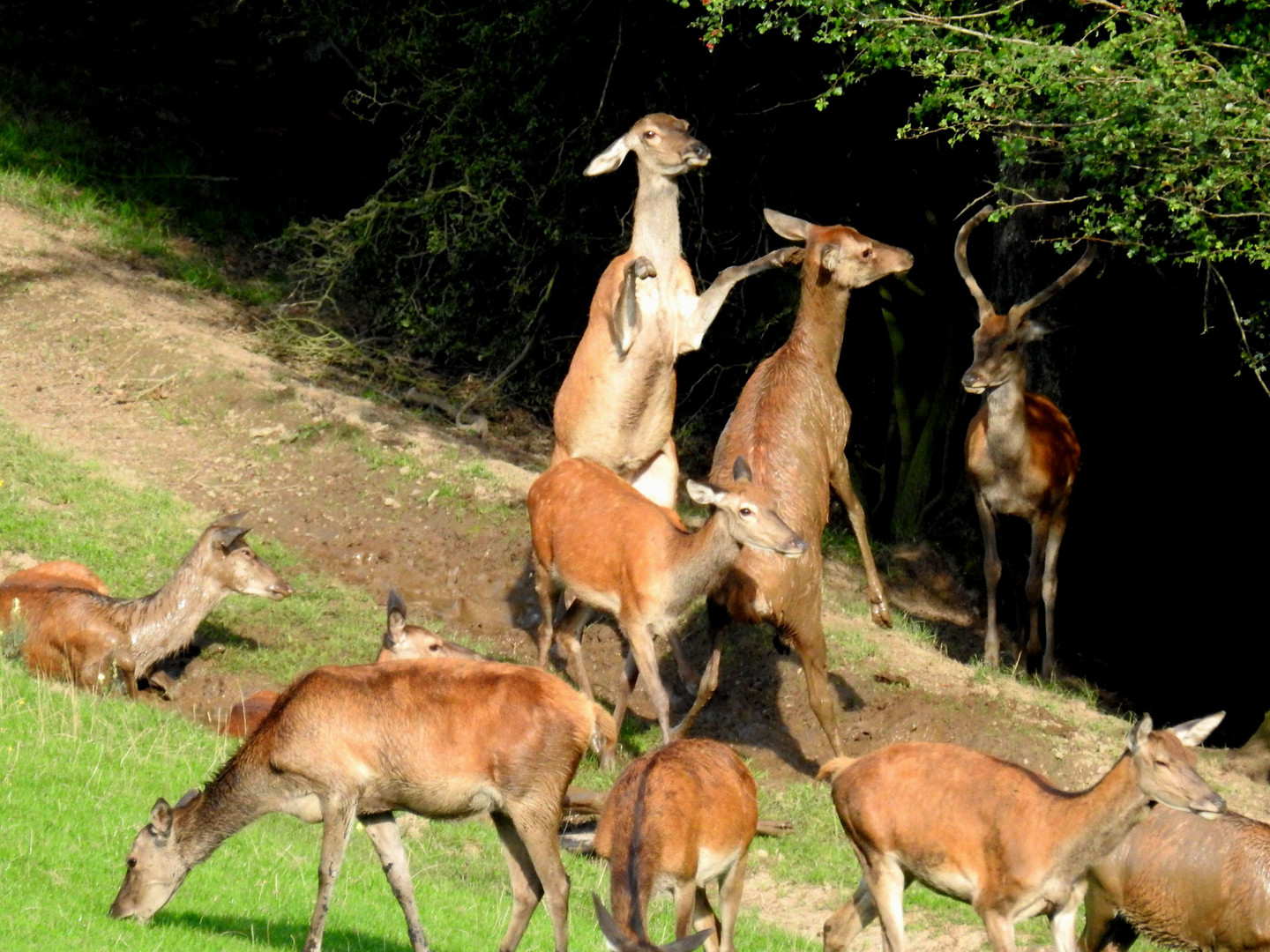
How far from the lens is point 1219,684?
55.6 feet

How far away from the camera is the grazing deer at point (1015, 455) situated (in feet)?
44.8

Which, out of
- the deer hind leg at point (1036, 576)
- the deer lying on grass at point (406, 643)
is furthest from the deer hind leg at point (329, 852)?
the deer hind leg at point (1036, 576)

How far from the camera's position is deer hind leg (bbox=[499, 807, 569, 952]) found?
22.9 ft

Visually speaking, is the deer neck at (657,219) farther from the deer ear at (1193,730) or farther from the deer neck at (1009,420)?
the deer ear at (1193,730)

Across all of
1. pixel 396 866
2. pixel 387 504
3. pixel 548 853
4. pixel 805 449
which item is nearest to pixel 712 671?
pixel 805 449

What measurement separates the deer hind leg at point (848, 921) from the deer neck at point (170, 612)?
494cm

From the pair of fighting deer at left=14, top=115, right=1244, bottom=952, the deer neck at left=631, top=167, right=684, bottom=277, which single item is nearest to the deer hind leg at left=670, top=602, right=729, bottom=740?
the pair of fighting deer at left=14, top=115, right=1244, bottom=952

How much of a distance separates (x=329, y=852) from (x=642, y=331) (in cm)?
587

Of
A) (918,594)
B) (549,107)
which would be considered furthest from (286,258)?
(918,594)

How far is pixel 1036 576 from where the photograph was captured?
14.1 m

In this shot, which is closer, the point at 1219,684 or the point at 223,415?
the point at 223,415

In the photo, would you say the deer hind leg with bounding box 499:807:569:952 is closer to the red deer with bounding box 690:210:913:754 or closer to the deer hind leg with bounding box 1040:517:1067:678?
the red deer with bounding box 690:210:913:754

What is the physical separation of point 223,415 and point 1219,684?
961 cm

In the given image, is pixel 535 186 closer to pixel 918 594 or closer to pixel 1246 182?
pixel 918 594
